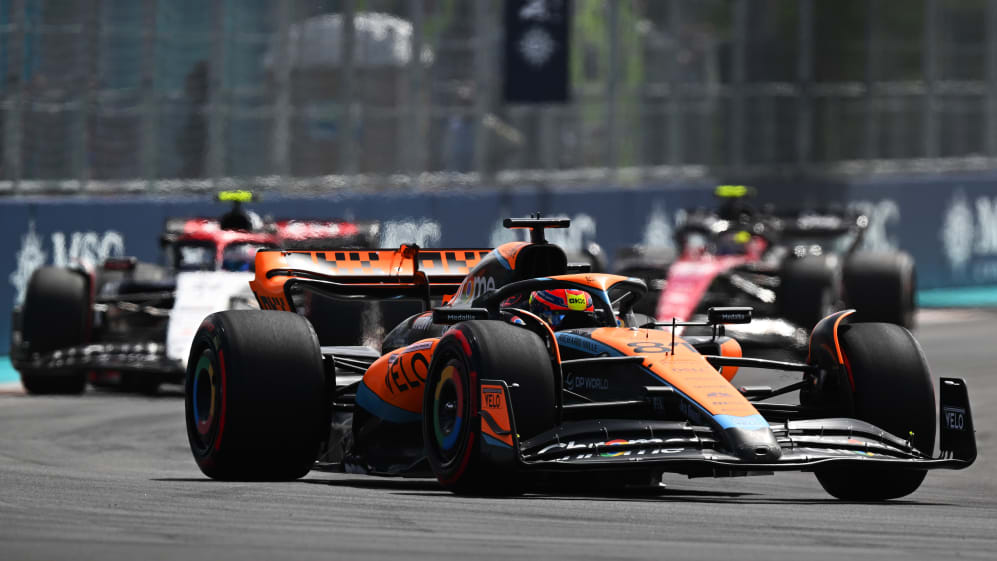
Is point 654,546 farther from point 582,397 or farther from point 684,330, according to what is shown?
point 684,330

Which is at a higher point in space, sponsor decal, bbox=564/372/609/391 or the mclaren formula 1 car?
sponsor decal, bbox=564/372/609/391

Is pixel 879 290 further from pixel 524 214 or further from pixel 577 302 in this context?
pixel 577 302

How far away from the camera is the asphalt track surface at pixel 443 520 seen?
23.7 ft

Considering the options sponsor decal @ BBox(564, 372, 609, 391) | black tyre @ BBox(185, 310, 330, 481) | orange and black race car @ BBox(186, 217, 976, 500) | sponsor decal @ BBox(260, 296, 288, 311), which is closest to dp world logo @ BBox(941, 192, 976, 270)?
sponsor decal @ BBox(260, 296, 288, 311)

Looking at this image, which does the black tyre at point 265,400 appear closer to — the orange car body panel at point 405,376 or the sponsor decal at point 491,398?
the orange car body panel at point 405,376

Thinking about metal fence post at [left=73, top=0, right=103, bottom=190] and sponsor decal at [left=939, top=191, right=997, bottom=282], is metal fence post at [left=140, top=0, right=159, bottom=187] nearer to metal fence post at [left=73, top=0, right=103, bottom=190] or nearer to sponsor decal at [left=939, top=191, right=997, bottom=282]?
metal fence post at [left=73, top=0, right=103, bottom=190]

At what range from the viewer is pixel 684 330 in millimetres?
18266

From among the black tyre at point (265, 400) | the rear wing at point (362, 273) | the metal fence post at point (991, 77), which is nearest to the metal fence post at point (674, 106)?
the metal fence post at point (991, 77)

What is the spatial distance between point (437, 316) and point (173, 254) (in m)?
9.71

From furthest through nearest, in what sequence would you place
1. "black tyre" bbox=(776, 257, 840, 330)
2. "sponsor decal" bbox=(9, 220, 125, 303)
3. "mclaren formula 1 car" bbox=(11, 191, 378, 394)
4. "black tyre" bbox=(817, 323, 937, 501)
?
"sponsor decal" bbox=(9, 220, 125, 303), "black tyre" bbox=(776, 257, 840, 330), "mclaren formula 1 car" bbox=(11, 191, 378, 394), "black tyre" bbox=(817, 323, 937, 501)

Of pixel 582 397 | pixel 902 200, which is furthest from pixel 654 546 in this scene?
pixel 902 200

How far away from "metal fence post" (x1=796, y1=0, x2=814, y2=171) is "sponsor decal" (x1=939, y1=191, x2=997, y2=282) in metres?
3.57

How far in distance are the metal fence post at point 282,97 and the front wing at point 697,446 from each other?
19.1m

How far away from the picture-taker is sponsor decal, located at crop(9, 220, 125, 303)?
A: 2012 cm
